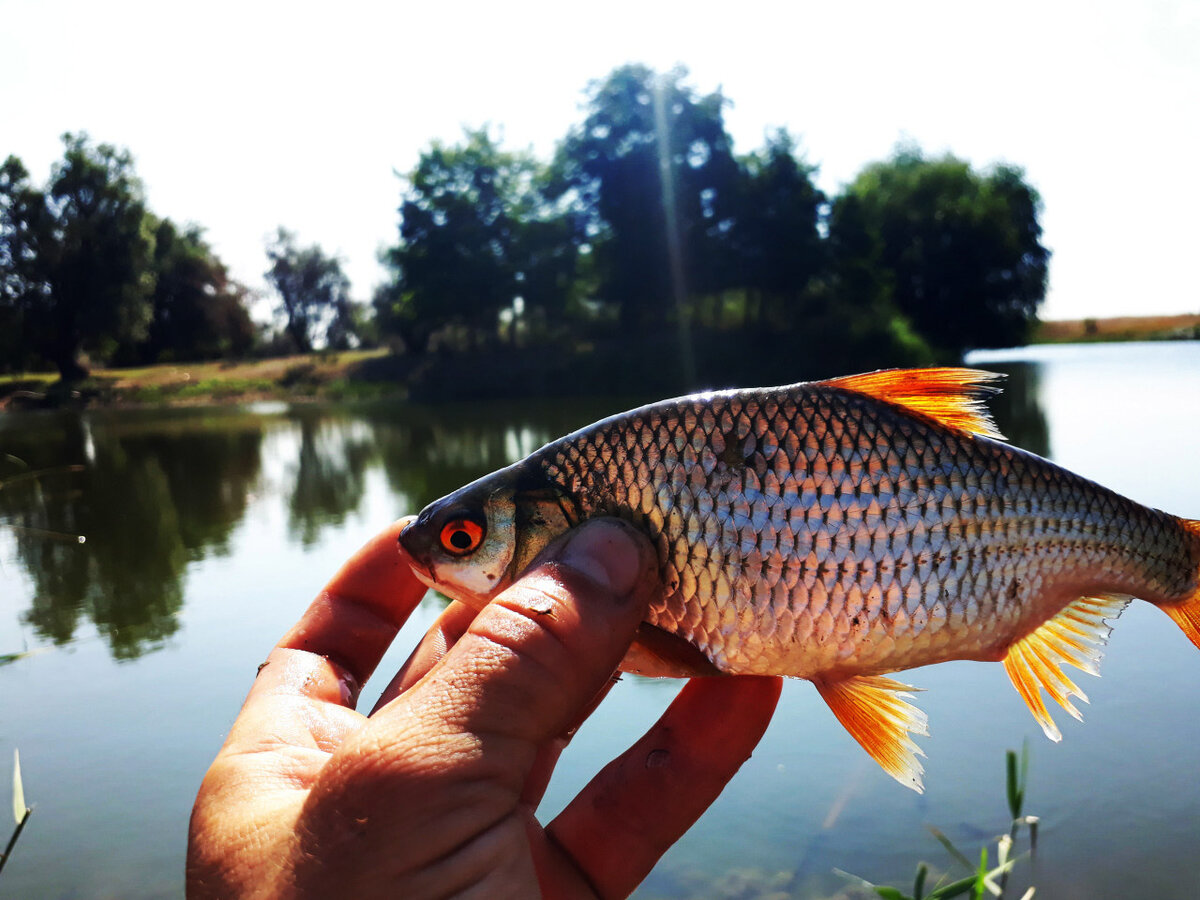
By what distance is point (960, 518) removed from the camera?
5.76 ft

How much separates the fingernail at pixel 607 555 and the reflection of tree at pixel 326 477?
711 cm

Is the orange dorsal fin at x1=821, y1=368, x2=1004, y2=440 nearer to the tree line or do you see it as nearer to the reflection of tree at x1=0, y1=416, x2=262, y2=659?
the reflection of tree at x1=0, y1=416, x2=262, y2=659

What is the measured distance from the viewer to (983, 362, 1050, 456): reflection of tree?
11.1 m

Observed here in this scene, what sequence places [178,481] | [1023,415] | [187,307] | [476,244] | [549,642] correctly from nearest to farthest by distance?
[549,642] → [178,481] → [1023,415] → [476,244] → [187,307]

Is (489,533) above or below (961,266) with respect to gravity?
below

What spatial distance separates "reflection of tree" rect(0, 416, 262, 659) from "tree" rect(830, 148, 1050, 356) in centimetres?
3138

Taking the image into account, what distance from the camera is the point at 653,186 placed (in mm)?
32781

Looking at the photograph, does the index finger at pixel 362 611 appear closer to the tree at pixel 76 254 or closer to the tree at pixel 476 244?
the tree at pixel 476 244

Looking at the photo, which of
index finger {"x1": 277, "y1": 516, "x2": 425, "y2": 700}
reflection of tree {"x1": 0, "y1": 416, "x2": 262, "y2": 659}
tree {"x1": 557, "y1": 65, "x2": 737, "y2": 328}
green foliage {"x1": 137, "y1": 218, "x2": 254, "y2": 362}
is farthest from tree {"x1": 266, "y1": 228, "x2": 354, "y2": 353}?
index finger {"x1": 277, "y1": 516, "x2": 425, "y2": 700}

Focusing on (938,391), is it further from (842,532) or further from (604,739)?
(604,739)

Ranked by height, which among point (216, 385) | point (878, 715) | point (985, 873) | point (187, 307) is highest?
point (187, 307)

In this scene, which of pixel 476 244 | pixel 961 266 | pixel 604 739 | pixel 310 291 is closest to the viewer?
pixel 604 739

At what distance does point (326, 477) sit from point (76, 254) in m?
29.5

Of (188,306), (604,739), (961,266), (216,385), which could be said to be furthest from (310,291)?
(604,739)
